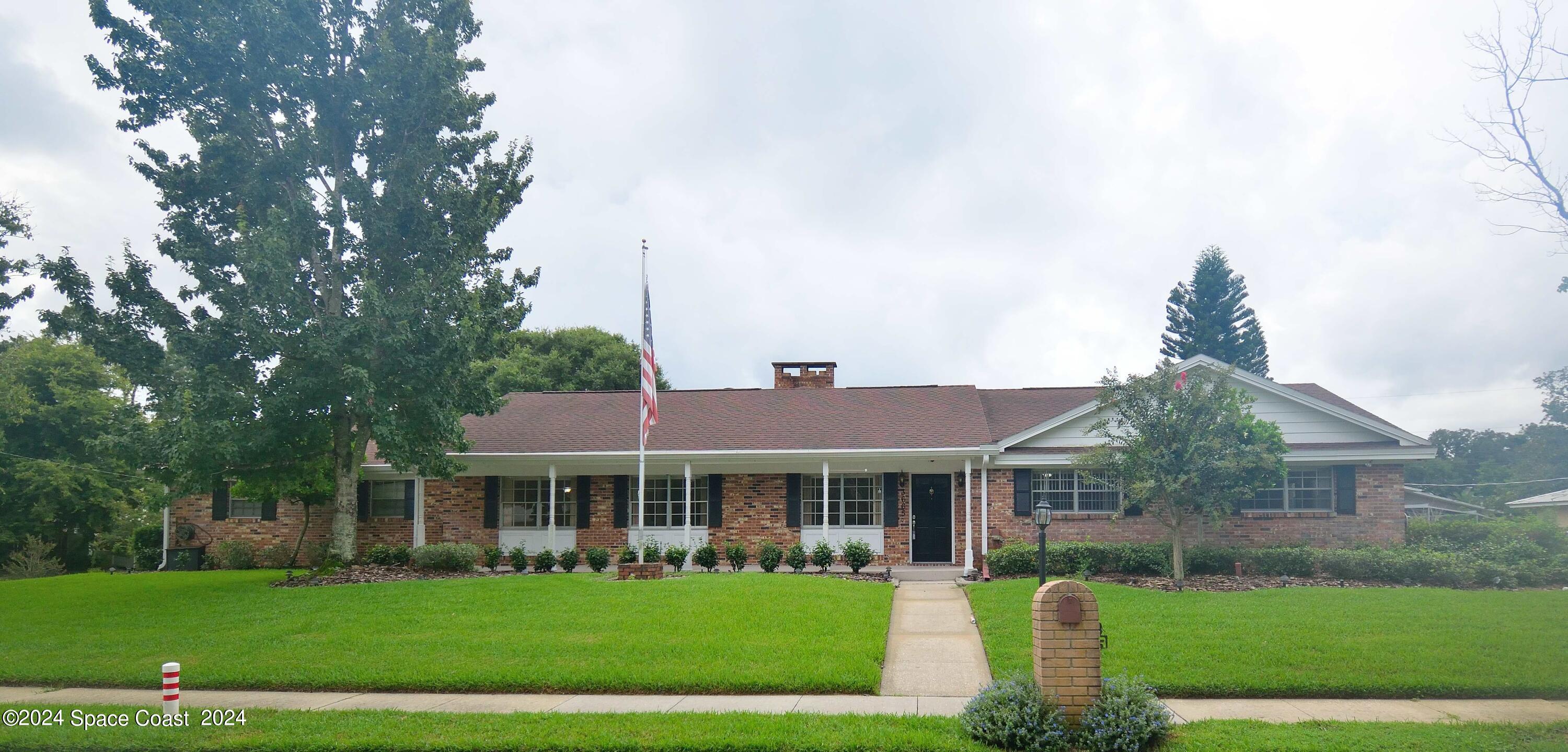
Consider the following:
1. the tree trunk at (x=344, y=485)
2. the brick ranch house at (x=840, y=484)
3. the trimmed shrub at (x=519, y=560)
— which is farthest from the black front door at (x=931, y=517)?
the tree trunk at (x=344, y=485)

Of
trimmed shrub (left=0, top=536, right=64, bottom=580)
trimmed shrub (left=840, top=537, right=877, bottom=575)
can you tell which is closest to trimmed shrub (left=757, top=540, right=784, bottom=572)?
trimmed shrub (left=840, top=537, right=877, bottom=575)

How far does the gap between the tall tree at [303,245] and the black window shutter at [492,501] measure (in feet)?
Answer: 10.1

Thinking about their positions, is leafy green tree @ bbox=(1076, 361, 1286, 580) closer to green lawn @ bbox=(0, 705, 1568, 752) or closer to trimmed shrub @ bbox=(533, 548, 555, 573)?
green lawn @ bbox=(0, 705, 1568, 752)

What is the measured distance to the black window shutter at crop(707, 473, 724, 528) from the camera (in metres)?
20.4

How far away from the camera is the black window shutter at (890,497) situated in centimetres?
2000

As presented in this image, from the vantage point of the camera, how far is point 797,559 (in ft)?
58.7

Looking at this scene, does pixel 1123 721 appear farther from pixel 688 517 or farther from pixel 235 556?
pixel 235 556

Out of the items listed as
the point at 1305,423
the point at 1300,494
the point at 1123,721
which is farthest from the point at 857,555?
the point at 1123,721

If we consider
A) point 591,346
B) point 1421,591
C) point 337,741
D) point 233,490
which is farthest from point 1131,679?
point 591,346

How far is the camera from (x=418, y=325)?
16.4 metres

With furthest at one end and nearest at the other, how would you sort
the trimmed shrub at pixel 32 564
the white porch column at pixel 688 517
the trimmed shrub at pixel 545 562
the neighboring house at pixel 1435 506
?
the neighboring house at pixel 1435 506 < the trimmed shrub at pixel 32 564 < the white porch column at pixel 688 517 < the trimmed shrub at pixel 545 562

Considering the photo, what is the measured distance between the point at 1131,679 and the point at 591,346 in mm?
34245

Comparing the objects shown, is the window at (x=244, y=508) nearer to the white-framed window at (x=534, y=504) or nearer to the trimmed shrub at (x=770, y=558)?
the white-framed window at (x=534, y=504)

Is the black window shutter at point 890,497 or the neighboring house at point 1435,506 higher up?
the black window shutter at point 890,497
